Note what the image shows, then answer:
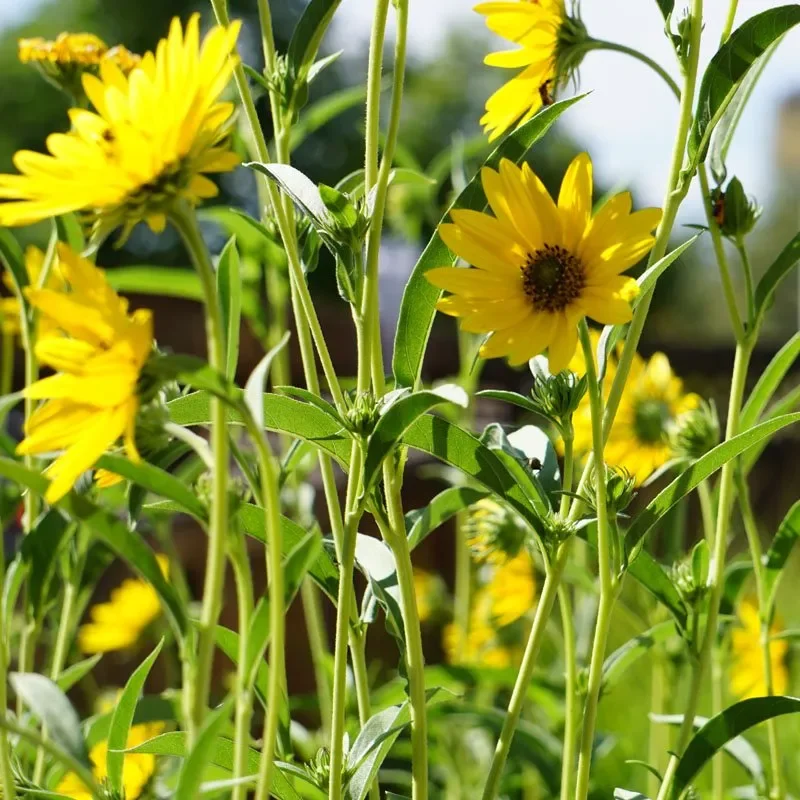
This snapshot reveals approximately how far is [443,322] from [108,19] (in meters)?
5.95

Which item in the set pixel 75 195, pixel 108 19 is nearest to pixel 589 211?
pixel 75 195

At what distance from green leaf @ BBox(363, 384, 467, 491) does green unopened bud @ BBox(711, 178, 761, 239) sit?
0.25 meters

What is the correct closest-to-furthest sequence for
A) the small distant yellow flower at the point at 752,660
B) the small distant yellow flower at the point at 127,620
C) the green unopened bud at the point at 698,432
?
the green unopened bud at the point at 698,432
the small distant yellow flower at the point at 752,660
the small distant yellow flower at the point at 127,620

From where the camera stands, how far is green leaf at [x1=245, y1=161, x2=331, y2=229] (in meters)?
0.49

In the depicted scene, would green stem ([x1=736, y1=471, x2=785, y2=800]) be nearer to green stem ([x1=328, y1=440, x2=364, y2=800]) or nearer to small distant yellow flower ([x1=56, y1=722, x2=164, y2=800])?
green stem ([x1=328, y1=440, x2=364, y2=800])

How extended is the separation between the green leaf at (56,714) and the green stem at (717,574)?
1.07 ft

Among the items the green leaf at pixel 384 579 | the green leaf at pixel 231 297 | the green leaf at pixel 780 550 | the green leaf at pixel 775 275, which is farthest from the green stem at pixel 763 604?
the green leaf at pixel 231 297

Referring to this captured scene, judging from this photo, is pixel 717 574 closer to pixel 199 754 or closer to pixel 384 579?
pixel 384 579

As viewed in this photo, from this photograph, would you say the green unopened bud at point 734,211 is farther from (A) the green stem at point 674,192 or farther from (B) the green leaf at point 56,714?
(B) the green leaf at point 56,714

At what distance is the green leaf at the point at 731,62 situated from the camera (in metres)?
0.54

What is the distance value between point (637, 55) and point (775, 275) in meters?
0.15

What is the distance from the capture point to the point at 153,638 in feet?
5.03

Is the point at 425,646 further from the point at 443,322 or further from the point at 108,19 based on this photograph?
the point at 108,19

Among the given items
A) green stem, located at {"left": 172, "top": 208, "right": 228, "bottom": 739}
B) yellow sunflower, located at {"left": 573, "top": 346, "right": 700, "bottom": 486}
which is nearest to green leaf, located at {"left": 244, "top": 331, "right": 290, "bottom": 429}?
green stem, located at {"left": 172, "top": 208, "right": 228, "bottom": 739}
